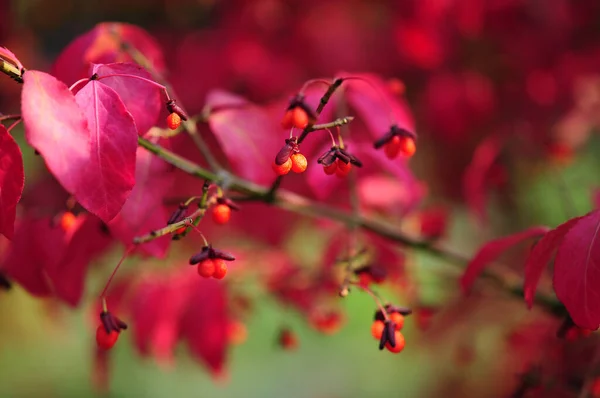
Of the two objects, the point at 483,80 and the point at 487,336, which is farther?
the point at 487,336

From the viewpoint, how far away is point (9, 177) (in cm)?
64

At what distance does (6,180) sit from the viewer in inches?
25.3

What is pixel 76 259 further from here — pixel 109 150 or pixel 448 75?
→ pixel 448 75

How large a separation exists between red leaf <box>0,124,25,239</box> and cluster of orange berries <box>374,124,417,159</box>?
16.3 inches

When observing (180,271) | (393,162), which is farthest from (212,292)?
(393,162)

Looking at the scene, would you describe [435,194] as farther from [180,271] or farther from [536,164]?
[180,271]

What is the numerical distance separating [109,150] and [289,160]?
191 mm

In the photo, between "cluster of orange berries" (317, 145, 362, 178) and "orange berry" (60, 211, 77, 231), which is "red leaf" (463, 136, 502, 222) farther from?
"orange berry" (60, 211, 77, 231)

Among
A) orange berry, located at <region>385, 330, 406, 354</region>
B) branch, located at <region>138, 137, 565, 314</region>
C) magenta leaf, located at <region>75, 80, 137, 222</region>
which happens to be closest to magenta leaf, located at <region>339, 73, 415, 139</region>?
branch, located at <region>138, 137, 565, 314</region>

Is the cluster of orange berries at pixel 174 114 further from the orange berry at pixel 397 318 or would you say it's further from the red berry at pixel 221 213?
the orange berry at pixel 397 318

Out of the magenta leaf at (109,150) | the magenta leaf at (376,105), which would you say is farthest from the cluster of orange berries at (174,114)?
the magenta leaf at (376,105)

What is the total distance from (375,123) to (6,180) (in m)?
0.61

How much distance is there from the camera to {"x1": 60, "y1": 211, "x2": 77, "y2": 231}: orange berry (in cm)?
92

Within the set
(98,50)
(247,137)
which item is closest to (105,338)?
(247,137)
